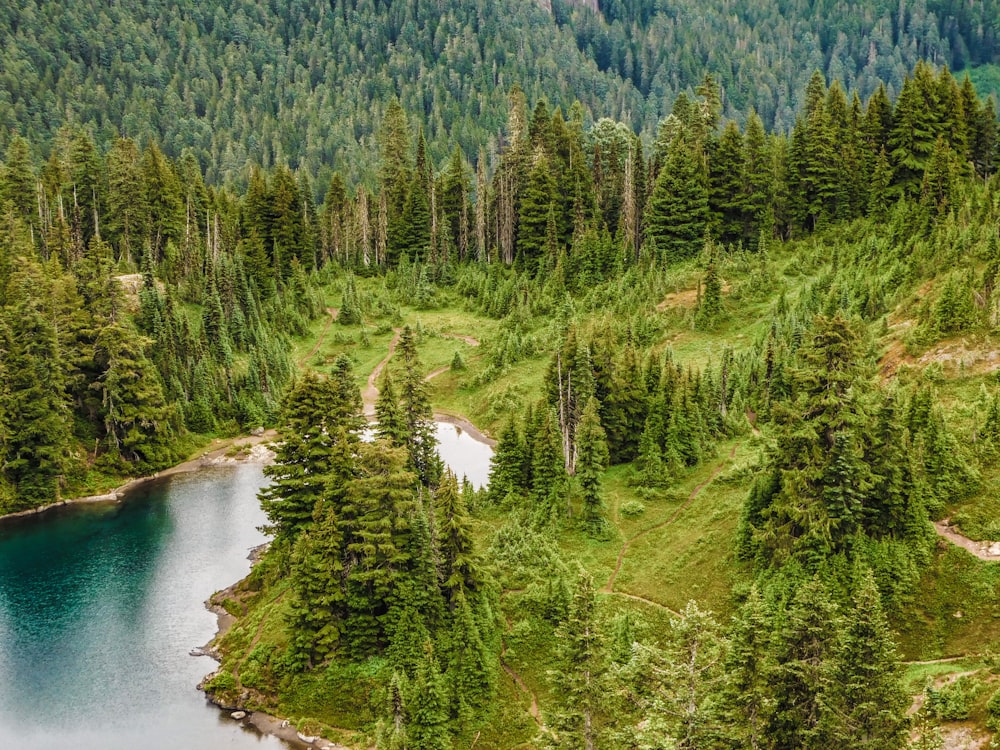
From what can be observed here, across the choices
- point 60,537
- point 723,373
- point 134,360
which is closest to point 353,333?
point 134,360

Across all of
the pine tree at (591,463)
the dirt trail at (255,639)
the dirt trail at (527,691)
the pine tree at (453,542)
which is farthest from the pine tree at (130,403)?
the dirt trail at (527,691)

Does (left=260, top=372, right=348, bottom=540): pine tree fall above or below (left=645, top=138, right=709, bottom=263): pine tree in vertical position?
below

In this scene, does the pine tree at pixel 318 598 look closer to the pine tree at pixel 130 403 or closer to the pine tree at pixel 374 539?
the pine tree at pixel 374 539

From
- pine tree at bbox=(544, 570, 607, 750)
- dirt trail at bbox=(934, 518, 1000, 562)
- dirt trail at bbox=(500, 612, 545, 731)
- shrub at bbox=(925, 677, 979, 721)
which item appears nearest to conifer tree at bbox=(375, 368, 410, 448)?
dirt trail at bbox=(500, 612, 545, 731)

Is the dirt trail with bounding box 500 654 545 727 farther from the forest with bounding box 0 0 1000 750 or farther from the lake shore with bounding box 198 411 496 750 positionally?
the lake shore with bounding box 198 411 496 750

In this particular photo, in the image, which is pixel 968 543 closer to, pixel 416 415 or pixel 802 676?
pixel 802 676

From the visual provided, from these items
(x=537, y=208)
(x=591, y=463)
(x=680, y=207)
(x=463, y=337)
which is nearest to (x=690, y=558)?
(x=591, y=463)
